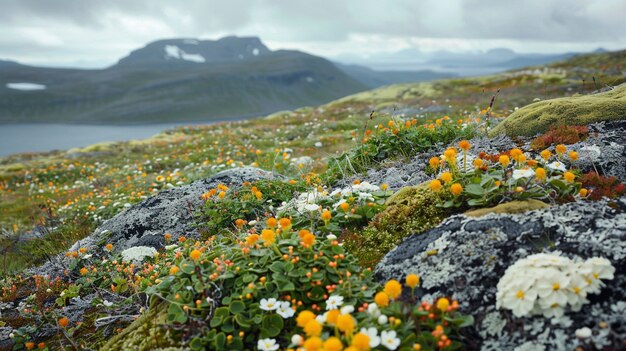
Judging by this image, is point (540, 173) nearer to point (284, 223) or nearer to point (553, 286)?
point (553, 286)

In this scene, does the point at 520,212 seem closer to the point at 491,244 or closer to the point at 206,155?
the point at 491,244

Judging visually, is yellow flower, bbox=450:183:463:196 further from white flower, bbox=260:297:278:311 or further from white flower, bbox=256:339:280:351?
white flower, bbox=256:339:280:351

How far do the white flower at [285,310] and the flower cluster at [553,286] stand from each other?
74.8 inches

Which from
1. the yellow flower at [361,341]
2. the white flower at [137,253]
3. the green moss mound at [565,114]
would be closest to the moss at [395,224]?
the yellow flower at [361,341]

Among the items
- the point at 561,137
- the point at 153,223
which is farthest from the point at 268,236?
the point at 561,137

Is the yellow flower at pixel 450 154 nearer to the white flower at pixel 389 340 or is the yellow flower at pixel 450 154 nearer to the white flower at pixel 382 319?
the white flower at pixel 382 319

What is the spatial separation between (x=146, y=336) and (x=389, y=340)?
2.71 meters

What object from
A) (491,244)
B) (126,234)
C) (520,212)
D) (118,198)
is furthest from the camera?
(118,198)

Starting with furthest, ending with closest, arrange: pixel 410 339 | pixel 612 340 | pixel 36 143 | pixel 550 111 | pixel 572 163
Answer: pixel 36 143 → pixel 550 111 → pixel 572 163 → pixel 410 339 → pixel 612 340

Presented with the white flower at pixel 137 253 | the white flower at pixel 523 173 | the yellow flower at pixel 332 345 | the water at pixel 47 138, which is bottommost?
the water at pixel 47 138

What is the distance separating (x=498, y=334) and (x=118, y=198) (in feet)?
41.6

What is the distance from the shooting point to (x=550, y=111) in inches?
308

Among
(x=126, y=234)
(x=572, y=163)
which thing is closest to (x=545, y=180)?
(x=572, y=163)

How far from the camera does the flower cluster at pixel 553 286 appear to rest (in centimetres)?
355
